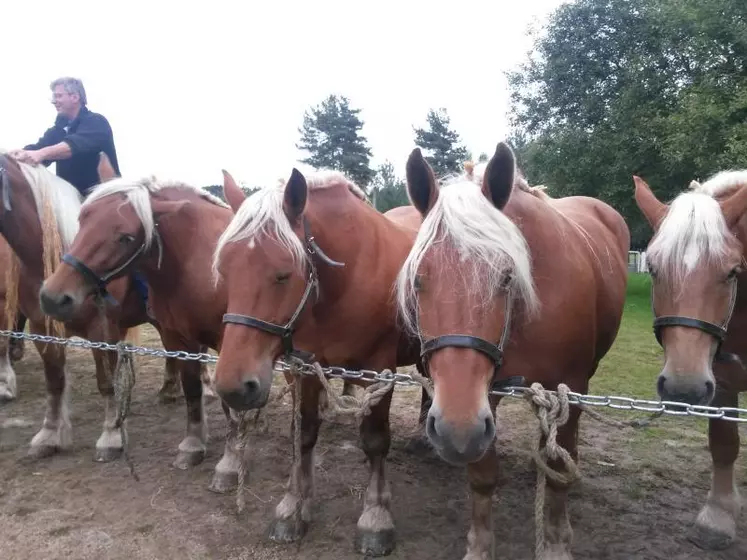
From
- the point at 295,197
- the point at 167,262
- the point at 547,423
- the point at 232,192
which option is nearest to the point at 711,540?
the point at 547,423

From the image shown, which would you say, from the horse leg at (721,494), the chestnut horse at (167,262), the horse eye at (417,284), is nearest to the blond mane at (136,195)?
the chestnut horse at (167,262)

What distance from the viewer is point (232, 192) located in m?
3.20

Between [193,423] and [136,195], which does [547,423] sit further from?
[193,423]

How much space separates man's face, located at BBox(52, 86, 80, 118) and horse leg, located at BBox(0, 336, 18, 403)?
269cm

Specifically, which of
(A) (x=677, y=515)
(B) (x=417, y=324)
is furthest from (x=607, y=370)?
(B) (x=417, y=324)

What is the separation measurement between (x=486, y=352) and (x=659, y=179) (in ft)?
52.2

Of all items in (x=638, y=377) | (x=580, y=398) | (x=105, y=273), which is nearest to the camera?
(x=580, y=398)

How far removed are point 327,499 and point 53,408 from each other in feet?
8.34

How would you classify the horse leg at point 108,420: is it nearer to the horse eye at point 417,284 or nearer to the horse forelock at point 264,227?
the horse forelock at point 264,227

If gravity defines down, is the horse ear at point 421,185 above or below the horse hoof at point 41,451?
above

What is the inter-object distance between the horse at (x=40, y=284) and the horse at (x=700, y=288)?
3.68 metres

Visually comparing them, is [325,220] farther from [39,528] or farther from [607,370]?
[607,370]

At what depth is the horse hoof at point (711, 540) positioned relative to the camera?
300 centimetres

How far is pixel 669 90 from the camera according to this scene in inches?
601
